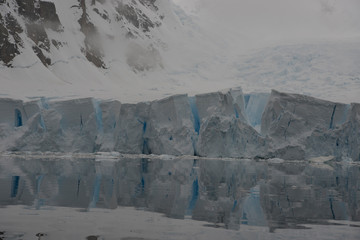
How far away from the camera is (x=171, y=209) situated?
247 inches

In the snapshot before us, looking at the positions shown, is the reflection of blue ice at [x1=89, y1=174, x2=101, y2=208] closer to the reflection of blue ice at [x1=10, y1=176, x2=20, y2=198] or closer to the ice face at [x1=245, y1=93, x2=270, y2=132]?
the reflection of blue ice at [x1=10, y1=176, x2=20, y2=198]

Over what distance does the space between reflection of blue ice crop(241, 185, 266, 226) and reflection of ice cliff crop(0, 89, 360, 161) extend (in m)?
12.2

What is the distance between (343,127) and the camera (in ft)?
63.9

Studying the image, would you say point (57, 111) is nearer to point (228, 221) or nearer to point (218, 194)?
point (218, 194)

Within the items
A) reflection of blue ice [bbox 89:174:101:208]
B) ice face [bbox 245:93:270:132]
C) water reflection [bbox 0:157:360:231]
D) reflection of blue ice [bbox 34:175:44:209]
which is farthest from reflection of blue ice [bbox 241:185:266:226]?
ice face [bbox 245:93:270:132]

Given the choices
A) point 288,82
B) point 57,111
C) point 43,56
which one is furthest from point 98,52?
point 57,111

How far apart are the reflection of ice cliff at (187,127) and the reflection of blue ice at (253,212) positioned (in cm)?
1225

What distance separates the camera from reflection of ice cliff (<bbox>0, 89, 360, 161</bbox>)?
19.6 metres

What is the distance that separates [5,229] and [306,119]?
17.2 meters

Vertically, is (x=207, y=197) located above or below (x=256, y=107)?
below

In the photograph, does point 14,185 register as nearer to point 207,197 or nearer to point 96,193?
point 96,193

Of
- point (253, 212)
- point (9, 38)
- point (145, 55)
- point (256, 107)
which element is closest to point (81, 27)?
point (145, 55)

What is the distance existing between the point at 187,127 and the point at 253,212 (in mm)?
14612

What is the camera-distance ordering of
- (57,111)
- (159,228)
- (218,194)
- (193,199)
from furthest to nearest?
(57,111) < (218,194) < (193,199) < (159,228)
